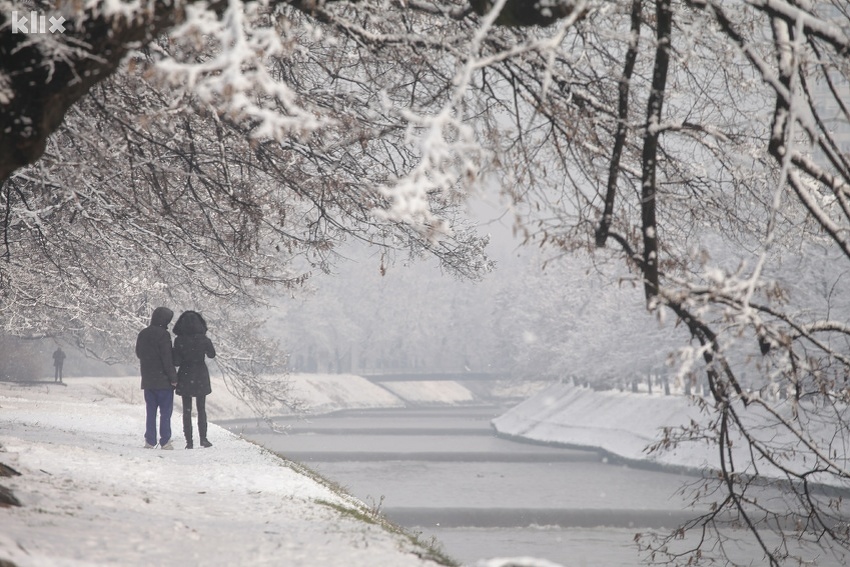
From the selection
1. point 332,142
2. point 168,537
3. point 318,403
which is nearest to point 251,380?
point 332,142

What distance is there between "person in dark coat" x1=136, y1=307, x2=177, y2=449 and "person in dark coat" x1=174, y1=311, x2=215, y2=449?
33 cm

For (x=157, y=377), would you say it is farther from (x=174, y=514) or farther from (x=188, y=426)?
(x=174, y=514)

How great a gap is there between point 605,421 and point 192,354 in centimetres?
3620

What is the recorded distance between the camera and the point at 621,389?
5544 cm

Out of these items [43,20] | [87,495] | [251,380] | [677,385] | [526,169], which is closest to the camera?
[43,20]

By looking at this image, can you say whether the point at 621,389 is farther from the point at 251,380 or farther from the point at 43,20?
the point at 43,20

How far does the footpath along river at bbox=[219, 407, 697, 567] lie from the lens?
61.7ft

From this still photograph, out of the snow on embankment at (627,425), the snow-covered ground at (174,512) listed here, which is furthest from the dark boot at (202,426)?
the snow on embankment at (627,425)

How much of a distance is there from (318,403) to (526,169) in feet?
213

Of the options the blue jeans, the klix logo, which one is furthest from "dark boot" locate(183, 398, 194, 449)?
the klix logo

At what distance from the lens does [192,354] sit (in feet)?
42.3

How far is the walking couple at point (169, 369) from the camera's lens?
1241 centimetres

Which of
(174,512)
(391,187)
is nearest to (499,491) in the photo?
(391,187)

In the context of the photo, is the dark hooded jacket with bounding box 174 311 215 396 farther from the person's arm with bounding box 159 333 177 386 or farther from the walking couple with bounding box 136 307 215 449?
the person's arm with bounding box 159 333 177 386
